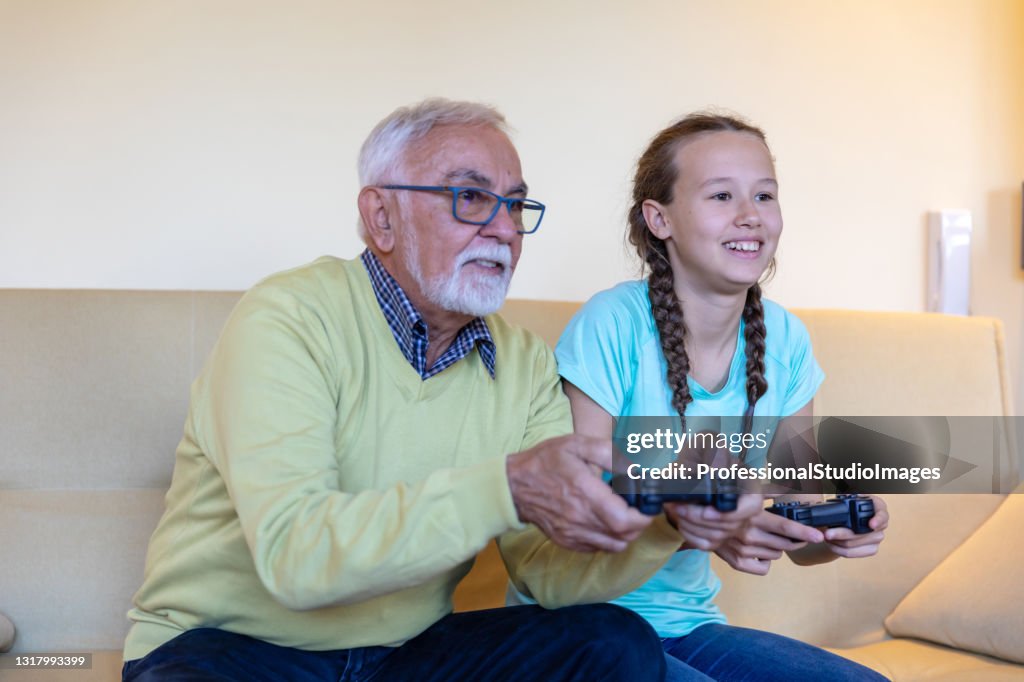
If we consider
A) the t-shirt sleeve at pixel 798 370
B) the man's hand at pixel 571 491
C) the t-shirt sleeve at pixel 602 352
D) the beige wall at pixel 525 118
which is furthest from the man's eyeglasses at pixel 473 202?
the beige wall at pixel 525 118

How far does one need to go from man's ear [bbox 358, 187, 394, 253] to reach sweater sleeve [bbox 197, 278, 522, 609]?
9.6 inches

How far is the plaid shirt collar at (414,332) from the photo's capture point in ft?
4.79

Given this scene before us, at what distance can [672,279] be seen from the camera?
1.76m

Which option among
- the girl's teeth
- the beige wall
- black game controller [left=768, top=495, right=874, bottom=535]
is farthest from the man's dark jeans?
the beige wall

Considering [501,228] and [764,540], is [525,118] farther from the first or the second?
[764,540]

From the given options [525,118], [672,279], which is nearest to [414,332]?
[672,279]

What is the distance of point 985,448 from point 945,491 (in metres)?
0.14

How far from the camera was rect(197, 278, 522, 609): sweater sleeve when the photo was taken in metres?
1.08

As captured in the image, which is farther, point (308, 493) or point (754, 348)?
point (754, 348)

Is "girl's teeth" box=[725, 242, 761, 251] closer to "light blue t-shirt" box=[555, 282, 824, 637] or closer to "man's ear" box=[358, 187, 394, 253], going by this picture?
"light blue t-shirt" box=[555, 282, 824, 637]

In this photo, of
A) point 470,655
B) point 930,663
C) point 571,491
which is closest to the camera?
point 571,491

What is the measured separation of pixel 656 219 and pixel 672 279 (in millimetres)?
110

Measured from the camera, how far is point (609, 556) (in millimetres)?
1331

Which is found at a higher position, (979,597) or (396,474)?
(396,474)
